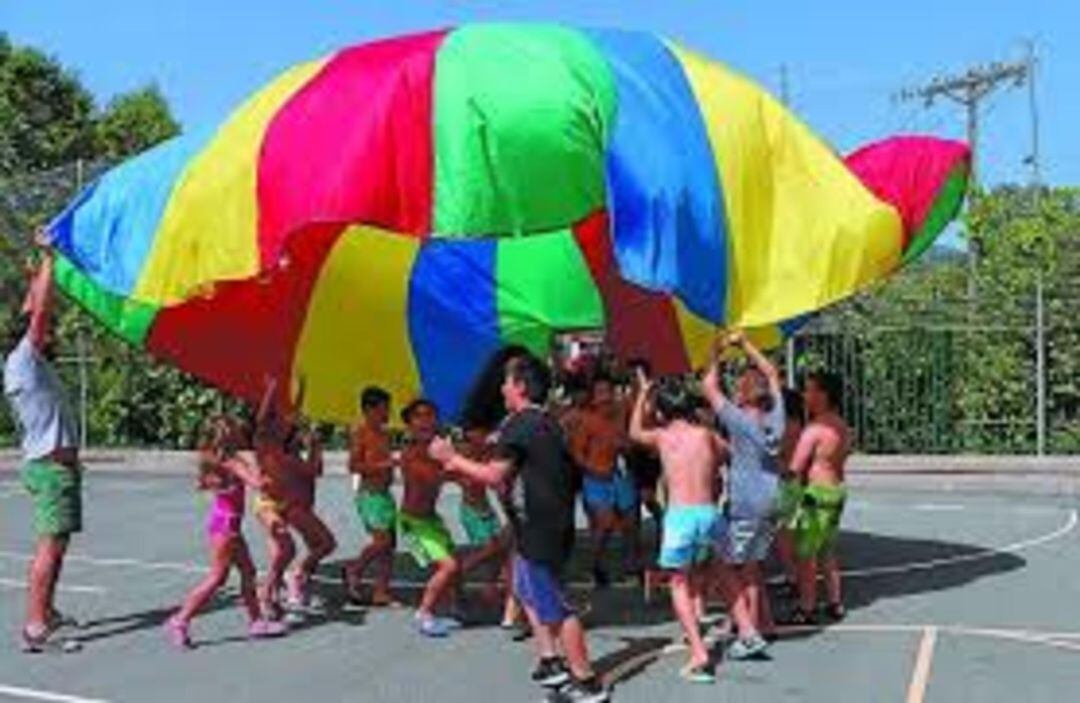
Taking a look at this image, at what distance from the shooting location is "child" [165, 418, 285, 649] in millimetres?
10281

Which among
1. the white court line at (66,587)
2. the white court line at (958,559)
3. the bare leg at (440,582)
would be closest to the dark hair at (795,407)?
the white court line at (958,559)

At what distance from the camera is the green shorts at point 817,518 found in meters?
10.7

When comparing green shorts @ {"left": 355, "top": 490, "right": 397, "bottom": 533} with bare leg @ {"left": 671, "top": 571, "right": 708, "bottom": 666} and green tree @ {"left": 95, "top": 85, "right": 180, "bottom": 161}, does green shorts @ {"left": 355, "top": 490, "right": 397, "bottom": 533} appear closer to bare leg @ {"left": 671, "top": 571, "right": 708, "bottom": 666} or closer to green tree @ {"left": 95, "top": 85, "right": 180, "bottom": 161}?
bare leg @ {"left": 671, "top": 571, "right": 708, "bottom": 666}

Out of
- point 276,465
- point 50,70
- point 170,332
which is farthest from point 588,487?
point 50,70

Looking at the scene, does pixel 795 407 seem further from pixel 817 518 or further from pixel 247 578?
pixel 247 578

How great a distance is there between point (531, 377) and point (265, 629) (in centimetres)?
274

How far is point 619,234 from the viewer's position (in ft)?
33.2

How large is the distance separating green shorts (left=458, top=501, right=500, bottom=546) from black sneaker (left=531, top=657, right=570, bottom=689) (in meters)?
2.53

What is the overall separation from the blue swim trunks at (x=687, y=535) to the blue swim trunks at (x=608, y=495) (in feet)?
8.81

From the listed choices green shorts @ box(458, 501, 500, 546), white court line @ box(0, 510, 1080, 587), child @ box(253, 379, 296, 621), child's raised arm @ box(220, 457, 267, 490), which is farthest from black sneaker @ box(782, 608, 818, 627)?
child's raised arm @ box(220, 457, 267, 490)

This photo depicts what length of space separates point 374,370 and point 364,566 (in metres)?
2.58

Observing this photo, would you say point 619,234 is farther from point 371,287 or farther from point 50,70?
point 50,70

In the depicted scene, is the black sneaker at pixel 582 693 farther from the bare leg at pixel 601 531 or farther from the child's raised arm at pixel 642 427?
the bare leg at pixel 601 531

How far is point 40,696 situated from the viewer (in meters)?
9.02
